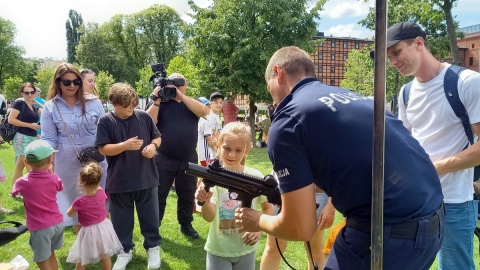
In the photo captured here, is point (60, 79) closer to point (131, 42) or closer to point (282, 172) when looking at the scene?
point (282, 172)

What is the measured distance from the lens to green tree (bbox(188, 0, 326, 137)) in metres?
18.5

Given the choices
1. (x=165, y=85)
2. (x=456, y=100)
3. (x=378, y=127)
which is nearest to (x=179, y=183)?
(x=165, y=85)

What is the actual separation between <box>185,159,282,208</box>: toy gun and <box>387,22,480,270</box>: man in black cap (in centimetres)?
117

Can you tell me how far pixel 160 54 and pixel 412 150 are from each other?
2245 inches

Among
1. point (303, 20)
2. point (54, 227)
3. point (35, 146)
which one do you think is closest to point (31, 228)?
point (54, 227)

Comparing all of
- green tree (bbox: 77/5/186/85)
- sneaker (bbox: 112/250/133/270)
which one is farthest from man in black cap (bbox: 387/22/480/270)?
green tree (bbox: 77/5/186/85)

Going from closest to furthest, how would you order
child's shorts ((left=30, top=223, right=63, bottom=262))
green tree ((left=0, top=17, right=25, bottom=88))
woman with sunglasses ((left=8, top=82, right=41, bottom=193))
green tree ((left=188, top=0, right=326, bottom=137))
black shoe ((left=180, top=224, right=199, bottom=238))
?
child's shorts ((left=30, top=223, right=63, bottom=262)) < black shoe ((left=180, top=224, right=199, bottom=238)) < woman with sunglasses ((left=8, top=82, right=41, bottom=193)) < green tree ((left=188, top=0, right=326, bottom=137)) < green tree ((left=0, top=17, right=25, bottom=88))

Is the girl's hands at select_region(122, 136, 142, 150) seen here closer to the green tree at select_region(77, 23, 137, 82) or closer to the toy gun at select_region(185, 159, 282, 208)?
the toy gun at select_region(185, 159, 282, 208)

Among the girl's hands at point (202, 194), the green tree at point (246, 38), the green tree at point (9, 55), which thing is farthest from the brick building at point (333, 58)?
the girl's hands at point (202, 194)

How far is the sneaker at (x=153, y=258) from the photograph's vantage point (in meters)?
4.21

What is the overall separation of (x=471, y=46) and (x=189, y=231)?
3564 inches

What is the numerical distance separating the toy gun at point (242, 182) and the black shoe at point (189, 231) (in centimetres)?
316

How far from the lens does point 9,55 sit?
189ft

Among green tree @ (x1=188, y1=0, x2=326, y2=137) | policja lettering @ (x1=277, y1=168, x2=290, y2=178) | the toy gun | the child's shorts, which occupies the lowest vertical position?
the child's shorts
